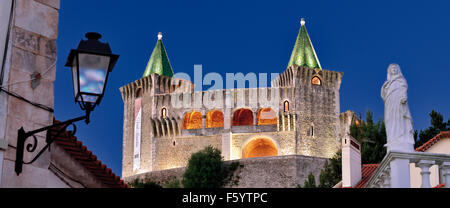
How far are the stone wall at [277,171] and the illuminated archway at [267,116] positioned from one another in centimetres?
819

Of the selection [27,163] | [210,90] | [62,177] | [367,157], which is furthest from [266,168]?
[27,163]

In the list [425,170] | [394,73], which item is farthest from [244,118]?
[425,170]

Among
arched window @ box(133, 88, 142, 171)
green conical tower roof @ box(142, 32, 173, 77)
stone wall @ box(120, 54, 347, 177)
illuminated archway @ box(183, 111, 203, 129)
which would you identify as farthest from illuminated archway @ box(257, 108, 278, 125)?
arched window @ box(133, 88, 142, 171)

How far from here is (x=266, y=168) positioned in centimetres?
5475

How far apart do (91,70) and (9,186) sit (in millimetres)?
2000

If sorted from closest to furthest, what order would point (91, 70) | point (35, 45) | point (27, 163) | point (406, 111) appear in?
point (91, 70), point (27, 163), point (35, 45), point (406, 111)

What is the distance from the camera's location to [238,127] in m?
61.2

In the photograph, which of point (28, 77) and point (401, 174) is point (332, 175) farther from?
point (28, 77)

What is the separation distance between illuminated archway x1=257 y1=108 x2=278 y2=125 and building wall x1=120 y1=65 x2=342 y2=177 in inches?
59.2

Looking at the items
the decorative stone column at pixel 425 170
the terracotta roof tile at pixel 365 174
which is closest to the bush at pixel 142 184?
the terracotta roof tile at pixel 365 174

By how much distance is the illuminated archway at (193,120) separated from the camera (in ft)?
212

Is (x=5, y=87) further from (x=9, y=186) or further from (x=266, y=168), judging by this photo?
(x=266, y=168)

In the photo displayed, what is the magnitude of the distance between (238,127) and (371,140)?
71.2 ft

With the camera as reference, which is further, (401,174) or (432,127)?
(432,127)
